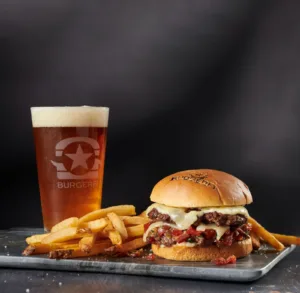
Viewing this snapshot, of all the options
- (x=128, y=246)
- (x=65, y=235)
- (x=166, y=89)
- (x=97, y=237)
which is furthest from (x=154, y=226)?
(x=166, y=89)

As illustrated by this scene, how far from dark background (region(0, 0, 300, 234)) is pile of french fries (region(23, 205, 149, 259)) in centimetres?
203

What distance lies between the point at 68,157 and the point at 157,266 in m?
1.06

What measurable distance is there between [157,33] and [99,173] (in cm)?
177

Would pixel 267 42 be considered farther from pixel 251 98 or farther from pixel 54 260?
pixel 54 260

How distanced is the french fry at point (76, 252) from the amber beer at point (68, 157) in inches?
25.9

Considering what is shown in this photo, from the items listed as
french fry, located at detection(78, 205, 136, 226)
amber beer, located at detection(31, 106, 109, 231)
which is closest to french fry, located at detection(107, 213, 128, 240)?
french fry, located at detection(78, 205, 136, 226)

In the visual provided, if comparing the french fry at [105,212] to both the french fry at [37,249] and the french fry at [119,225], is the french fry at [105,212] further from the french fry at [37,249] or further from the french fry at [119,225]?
the french fry at [37,249]

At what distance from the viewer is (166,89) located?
558 cm

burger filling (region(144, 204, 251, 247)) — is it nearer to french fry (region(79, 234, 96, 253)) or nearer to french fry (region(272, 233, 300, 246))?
french fry (region(79, 234, 96, 253))

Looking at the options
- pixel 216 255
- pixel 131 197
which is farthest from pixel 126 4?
pixel 216 255

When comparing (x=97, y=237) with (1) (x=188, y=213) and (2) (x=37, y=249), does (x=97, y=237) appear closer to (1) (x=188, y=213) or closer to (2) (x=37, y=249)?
(2) (x=37, y=249)

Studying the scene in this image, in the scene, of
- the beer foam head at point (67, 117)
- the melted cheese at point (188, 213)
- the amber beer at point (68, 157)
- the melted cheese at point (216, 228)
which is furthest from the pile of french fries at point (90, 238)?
the beer foam head at point (67, 117)

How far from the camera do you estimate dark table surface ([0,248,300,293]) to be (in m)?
2.97

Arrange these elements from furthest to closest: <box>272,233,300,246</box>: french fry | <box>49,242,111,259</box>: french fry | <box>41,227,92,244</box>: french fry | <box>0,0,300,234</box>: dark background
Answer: <box>0,0,300,234</box>: dark background, <box>272,233,300,246</box>: french fry, <box>41,227,92,244</box>: french fry, <box>49,242,111,259</box>: french fry
